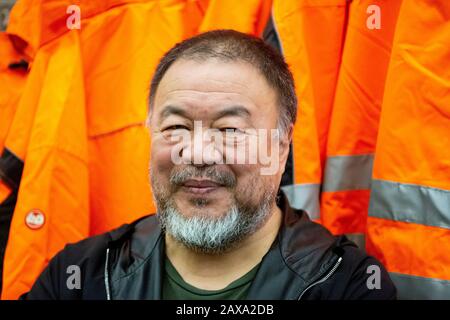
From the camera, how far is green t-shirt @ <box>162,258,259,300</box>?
1453 mm

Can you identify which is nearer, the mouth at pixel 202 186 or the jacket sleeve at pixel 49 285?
the mouth at pixel 202 186

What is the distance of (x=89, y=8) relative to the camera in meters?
1.93

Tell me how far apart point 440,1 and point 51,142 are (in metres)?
1.13

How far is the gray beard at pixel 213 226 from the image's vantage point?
145 cm

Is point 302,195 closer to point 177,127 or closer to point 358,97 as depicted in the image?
point 358,97

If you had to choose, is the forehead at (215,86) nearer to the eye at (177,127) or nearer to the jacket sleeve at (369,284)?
the eye at (177,127)

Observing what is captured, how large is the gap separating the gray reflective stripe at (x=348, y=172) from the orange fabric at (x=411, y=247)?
0.65 ft

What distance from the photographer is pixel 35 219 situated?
1837mm

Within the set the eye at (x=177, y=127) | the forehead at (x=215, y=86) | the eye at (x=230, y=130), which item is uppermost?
the forehead at (x=215, y=86)

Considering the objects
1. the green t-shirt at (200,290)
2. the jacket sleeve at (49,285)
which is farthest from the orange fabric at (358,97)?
the jacket sleeve at (49,285)

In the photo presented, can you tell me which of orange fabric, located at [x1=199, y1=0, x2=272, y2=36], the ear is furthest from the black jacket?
orange fabric, located at [x1=199, y1=0, x2=272, y2=36]

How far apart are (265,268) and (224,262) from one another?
118 mm

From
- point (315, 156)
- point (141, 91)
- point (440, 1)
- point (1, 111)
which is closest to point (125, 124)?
point (141, 91)

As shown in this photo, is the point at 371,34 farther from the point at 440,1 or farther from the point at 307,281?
the point at 307,281
